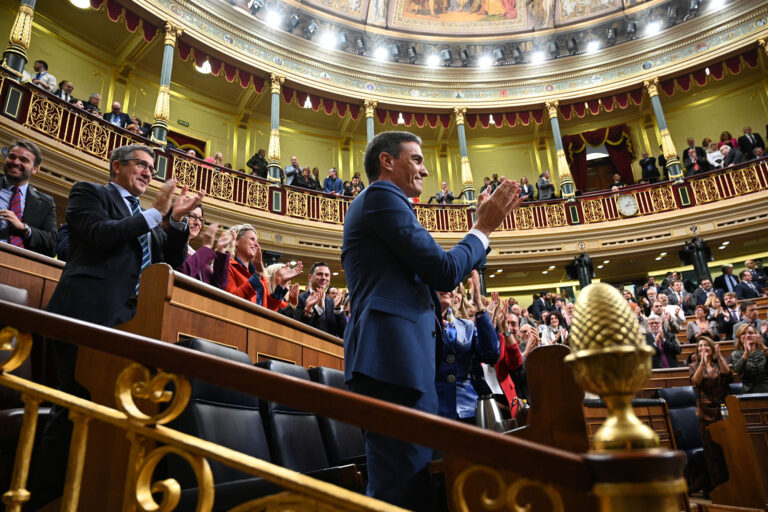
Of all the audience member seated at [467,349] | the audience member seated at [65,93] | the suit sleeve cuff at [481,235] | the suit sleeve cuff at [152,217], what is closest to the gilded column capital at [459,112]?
the audience member seated at [65,93]

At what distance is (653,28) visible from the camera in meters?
10.9

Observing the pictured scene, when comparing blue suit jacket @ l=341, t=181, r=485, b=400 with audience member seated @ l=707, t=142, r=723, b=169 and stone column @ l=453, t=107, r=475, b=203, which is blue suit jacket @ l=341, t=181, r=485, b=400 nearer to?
stone column @ l=453, t=107, r=475, b=203

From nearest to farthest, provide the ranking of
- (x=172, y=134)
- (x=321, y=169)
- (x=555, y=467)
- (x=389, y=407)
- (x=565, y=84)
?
1. (x=555, y=467)
2. (x=389, y=407)
3. (x=172, y=134)
4. (x=565, y=84)
5. (x=321, y=169)

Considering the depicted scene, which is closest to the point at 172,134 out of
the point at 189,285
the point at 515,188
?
the point at 189,285

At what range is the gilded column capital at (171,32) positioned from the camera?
8.59 meters

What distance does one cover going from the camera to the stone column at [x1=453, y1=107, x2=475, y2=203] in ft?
35.8

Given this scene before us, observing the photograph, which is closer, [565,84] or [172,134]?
[172,134]

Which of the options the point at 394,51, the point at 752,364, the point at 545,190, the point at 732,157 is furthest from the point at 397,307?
the point at 394,51

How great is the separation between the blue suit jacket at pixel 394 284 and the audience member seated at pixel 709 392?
3.44 meters

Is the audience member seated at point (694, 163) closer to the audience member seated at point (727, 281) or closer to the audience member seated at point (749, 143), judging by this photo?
the audience member seated at point (749, 143)

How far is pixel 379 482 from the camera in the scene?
3.65 feet

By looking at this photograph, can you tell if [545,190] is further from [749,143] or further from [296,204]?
[296,204]

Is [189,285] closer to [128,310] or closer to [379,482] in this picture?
[128,310]

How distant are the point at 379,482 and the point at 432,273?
19.5 inches
